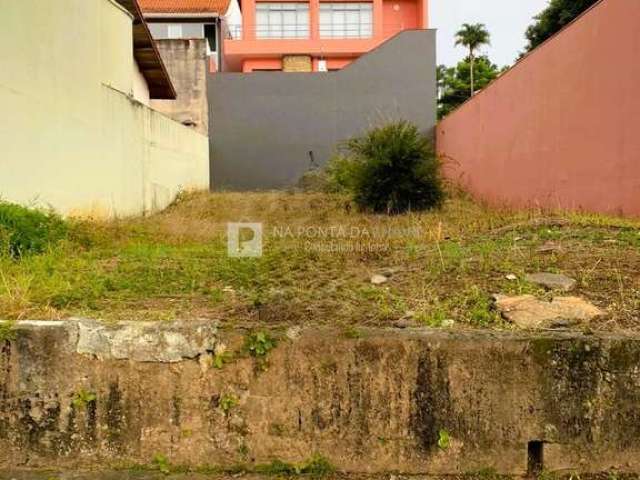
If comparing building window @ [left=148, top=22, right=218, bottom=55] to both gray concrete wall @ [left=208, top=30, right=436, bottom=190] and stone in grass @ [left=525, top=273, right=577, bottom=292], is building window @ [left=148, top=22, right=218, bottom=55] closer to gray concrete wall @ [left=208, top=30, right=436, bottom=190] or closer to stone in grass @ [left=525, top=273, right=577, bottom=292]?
gray concrete wall @ [left=208, top=30, right=436, bottom=190]

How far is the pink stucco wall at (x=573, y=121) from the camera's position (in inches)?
257

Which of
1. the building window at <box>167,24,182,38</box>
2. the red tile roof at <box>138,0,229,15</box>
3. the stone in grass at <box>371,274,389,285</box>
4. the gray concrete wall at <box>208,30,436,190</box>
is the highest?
the red tile roof at <box>138,0,229,15</box>

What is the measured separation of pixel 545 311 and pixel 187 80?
15170 millimetres

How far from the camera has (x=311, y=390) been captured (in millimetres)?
2670

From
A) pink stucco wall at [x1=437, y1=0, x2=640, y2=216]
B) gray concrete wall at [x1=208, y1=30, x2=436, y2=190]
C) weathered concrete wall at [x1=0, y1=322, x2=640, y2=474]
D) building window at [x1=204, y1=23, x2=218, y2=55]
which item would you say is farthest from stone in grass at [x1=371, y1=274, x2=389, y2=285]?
building window at [x1=204, y1=23, x2=218, y2=55]

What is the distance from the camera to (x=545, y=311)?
3.01 metres

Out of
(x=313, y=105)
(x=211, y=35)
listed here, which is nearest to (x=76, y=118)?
(x=313, y=105)

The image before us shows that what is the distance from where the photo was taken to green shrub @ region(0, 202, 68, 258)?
4754 mm

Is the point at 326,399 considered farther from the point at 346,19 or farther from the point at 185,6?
the point at 346,19

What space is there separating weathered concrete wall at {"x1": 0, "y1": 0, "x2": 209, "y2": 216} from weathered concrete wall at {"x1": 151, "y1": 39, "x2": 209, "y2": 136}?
482 cm

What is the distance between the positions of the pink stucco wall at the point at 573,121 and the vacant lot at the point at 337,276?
Result: 1.41m

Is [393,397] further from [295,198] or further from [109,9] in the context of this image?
[295,198]

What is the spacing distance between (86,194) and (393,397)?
6855mm

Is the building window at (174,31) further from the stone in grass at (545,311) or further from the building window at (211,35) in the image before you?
the stone in grass at (545,311)
